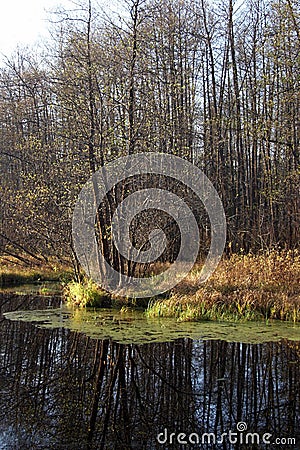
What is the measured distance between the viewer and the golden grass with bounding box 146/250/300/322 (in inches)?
359

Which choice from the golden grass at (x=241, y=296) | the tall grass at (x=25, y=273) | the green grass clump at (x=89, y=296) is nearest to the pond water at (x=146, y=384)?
the golden grass at (x=241, y=296)

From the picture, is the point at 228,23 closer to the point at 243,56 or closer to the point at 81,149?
the point at 243,56

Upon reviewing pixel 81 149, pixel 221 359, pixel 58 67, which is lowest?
pixel 221 359

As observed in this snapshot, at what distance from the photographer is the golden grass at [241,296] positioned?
9.12 metres

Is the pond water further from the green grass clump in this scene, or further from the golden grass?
the green grass clump

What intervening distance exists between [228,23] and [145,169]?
837cm

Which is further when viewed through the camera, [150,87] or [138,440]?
[150,87]

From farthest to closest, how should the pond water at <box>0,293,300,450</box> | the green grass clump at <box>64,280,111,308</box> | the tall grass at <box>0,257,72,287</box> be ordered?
the tall grass at <box>0,257,72,287</box> → the green grass clump at <box>64,280,111,308</box> → the pond water at <box>0,293,300,450</box>

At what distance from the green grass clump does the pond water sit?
4.27 feet

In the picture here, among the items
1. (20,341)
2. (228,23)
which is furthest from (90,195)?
(228,23)

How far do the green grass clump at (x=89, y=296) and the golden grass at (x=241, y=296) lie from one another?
101 cm

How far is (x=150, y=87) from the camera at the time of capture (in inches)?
434

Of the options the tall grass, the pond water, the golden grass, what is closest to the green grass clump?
the golden grass

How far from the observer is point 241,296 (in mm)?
9531
